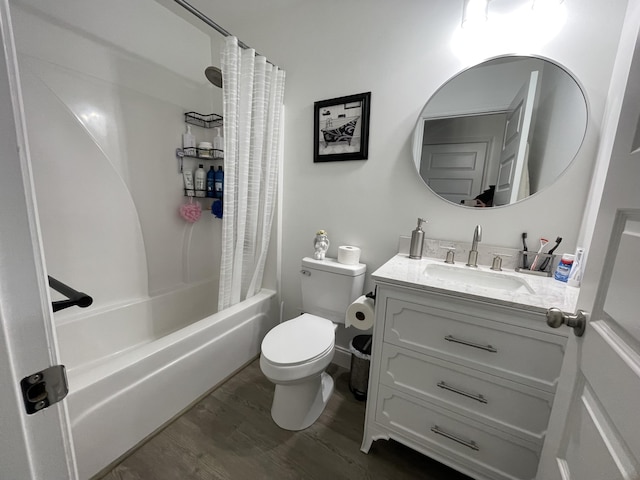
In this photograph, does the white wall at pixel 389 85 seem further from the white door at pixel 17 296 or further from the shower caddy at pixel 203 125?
the white door at pixel 17 296

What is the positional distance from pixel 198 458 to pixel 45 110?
1.91 metres

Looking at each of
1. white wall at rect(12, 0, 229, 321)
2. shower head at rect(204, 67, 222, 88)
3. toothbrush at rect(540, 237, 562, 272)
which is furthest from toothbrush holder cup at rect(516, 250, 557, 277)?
white wall at rect(12, 0, 229, 321)

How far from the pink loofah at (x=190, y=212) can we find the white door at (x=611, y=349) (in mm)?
2200

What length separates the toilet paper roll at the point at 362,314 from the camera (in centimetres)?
129

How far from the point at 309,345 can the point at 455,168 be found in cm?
122

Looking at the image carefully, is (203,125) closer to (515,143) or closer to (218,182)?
(218,182)

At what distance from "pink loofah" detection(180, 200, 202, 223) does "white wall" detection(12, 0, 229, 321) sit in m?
0.05

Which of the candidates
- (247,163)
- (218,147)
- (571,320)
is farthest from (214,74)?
(571,320)

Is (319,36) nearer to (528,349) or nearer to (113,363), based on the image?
(528,349)

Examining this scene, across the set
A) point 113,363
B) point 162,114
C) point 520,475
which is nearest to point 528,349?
point 520,475

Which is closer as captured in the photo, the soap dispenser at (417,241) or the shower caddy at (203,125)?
the soap dispenser at (417,241)

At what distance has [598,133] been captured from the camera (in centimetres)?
108

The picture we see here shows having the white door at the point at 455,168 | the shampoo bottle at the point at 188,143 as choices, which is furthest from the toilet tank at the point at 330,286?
the shampoo bottle at the point at 188,143

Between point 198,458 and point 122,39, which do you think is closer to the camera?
point 198,458
